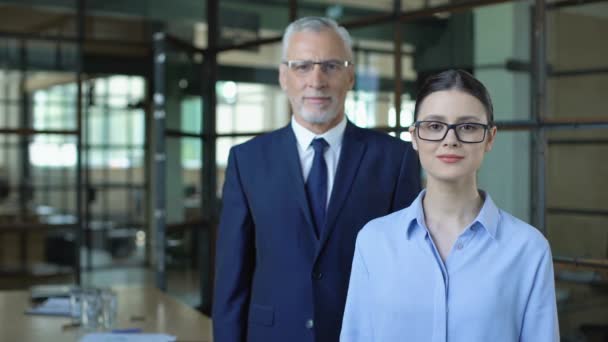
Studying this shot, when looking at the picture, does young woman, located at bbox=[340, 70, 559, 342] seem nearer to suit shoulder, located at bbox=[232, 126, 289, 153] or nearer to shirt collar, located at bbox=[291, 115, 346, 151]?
shirt collar, located at bbox=[291, 115, 346, 151]

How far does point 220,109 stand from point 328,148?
4.34 m

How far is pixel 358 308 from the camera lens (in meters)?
1.64

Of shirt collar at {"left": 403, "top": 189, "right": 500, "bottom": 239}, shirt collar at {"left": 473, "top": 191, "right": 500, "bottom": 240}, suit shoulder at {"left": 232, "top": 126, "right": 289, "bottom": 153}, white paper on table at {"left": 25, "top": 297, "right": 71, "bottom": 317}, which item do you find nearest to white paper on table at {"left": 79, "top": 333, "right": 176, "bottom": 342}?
white paper on table at {"left": 25, "top": 297, "right": 71, "bottom": 317}

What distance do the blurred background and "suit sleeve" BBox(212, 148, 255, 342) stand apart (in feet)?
7.63

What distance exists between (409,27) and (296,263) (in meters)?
3.13

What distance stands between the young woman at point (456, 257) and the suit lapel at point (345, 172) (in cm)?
43

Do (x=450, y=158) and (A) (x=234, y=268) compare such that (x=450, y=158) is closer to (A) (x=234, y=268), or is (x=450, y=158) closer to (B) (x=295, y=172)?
(B) (x=295, y=172)

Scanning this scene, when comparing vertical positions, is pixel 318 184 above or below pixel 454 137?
below

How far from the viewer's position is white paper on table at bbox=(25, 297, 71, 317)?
3.32 m

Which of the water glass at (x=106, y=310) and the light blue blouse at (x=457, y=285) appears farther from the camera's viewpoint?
the water glass at (x=106, y=310)

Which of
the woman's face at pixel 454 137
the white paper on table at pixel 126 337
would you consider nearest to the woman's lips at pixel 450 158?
the woman's face at pixel 454 137

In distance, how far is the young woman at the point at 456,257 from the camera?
4.85 feet

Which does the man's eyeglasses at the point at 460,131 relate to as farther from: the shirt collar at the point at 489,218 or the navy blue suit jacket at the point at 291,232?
the navy blue suit jacket at the point at 291,232

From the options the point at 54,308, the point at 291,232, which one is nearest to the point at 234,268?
the point at 291,232
